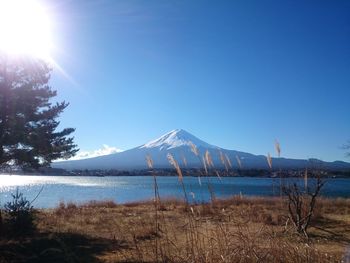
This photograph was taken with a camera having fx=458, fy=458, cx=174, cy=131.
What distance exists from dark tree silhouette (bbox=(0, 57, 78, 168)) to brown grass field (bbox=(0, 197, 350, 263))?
88.4 inches

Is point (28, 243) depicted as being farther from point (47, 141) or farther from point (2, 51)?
point (2, 51)

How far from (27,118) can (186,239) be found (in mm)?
9900

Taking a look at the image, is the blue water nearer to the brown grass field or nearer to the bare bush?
the brown grass field

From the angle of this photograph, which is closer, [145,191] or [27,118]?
[27,118]

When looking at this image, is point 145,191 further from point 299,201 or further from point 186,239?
A: point 186,239

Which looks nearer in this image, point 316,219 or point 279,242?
point 279,242

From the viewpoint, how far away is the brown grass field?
4.65m

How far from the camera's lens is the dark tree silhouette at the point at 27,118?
1319cm

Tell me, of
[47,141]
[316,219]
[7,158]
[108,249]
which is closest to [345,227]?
[316,219]

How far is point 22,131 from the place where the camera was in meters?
13.1

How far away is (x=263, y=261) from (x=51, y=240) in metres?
7.76

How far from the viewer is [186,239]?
5.08 meters

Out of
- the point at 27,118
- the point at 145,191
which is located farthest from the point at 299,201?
the point at 145,191

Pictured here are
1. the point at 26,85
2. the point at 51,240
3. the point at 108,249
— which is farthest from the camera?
the point at 26,85
